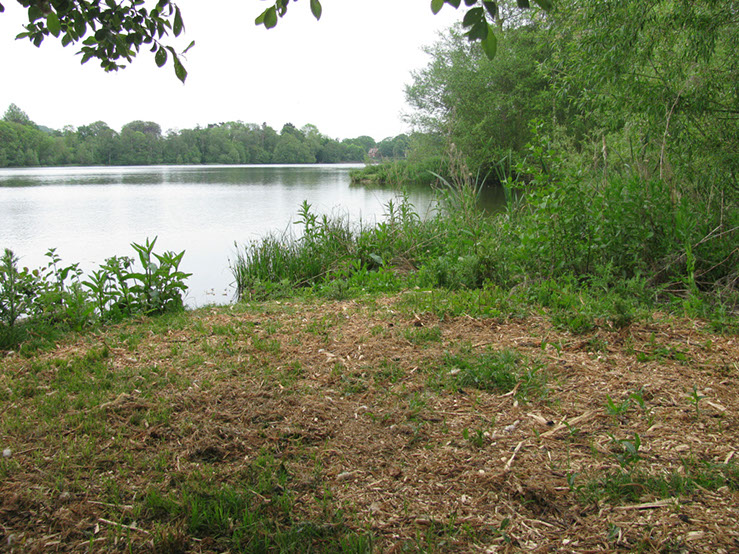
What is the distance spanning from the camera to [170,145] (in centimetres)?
4606

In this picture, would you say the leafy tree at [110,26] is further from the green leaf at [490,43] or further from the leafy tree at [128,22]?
the green leaf at [490,43]

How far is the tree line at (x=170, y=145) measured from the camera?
110ft

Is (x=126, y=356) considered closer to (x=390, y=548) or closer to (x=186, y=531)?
(x=186, y=531)

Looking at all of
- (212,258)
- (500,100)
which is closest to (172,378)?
(212,258)

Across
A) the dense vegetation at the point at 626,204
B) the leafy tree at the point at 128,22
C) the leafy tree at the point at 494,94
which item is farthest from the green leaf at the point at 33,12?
the leafy tree at the point at 494,94

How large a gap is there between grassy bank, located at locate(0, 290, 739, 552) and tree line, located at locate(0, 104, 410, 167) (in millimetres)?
19759

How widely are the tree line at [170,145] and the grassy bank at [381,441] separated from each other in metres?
19.8

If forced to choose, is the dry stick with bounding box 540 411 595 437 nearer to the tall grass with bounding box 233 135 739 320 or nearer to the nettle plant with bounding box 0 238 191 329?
the tall grass with bounding box 233 135 739 320

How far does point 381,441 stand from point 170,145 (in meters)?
50.0

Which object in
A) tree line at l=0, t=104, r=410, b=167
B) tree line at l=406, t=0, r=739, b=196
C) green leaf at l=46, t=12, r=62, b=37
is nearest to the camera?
green leaf at l=46, t=12, r=62, b=37

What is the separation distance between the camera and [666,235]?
14.3ft

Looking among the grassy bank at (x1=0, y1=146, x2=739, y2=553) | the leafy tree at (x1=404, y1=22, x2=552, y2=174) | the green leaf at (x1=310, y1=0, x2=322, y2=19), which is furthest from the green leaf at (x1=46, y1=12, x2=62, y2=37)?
the leafy tree at (x1=404, y1=22, x2=552, y2=174)

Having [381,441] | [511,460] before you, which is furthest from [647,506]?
[381,441]

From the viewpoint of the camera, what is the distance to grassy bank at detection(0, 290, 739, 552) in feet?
5.26
